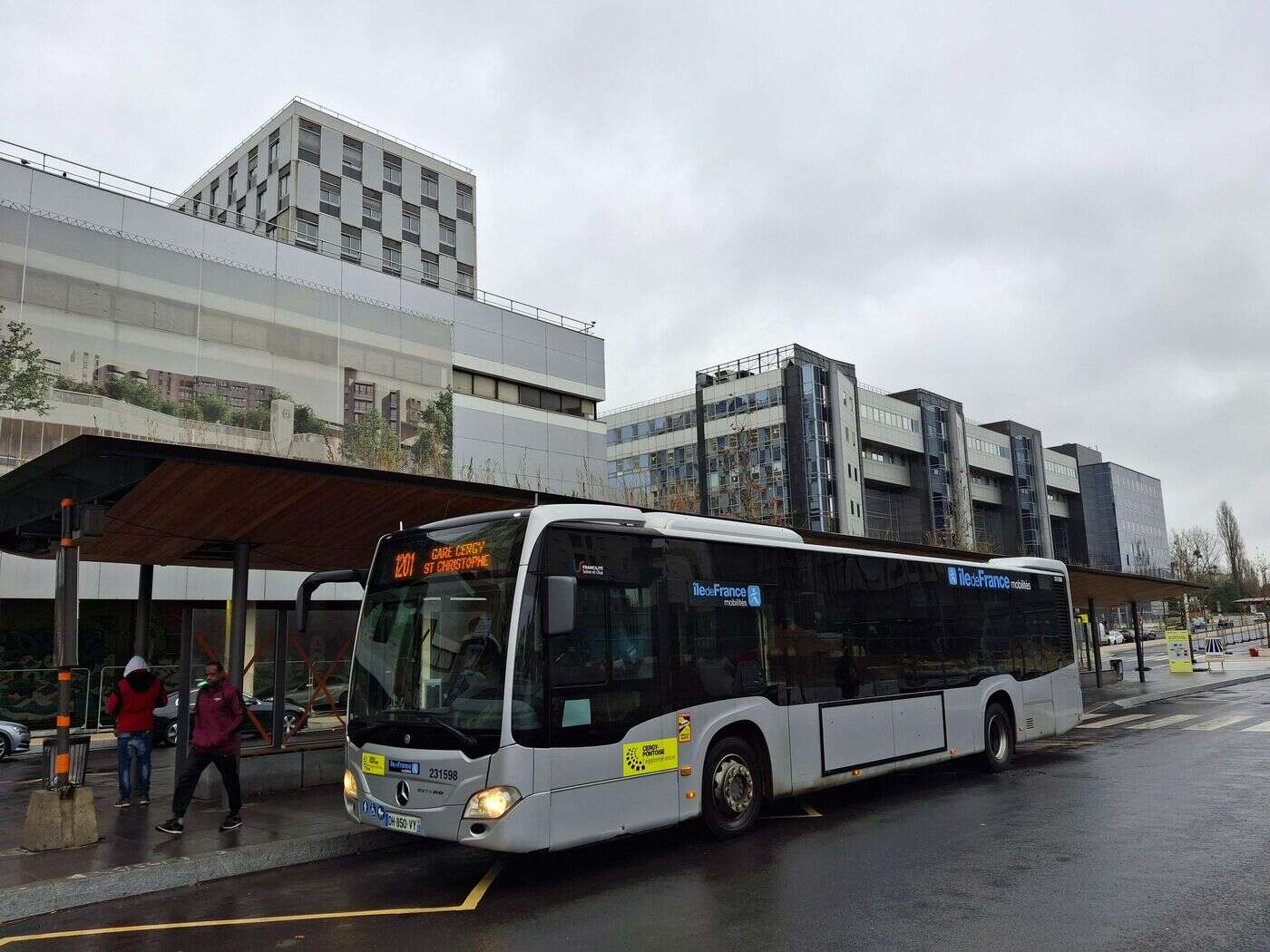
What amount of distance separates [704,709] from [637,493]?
235 ft

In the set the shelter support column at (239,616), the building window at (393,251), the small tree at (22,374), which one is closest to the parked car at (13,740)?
the shelter support column at (239,616)

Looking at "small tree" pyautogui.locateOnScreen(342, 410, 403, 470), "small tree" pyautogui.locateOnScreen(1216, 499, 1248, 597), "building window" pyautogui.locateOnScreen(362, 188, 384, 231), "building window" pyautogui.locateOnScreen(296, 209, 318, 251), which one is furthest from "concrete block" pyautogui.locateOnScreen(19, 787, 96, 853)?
"small tree" pyautogui.locateOnScreen(1216, 499, 1248, 597)

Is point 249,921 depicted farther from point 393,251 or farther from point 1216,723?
point 393,251

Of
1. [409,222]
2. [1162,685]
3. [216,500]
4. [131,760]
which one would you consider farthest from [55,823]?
[409,222]

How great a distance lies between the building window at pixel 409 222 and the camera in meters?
61.8

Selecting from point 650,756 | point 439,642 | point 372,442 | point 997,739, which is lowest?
point 997,739

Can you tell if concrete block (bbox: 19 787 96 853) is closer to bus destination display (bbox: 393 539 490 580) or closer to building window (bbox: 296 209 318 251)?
bus destination display (bbox: 393 539 490 580)

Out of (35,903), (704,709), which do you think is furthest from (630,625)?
(35,903)

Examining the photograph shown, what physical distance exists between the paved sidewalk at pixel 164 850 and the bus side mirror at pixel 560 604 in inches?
158

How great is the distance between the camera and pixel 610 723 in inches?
329

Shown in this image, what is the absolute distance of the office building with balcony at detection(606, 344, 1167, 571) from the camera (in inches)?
3022

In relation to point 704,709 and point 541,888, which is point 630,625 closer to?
point 704,709

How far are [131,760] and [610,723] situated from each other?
7.34 meters

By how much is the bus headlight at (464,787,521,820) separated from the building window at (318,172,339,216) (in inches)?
2215
